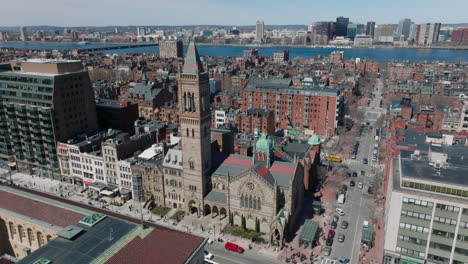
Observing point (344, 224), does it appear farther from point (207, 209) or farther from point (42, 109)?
point (42, 109)

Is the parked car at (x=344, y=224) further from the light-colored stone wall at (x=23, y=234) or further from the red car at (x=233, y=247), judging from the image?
the light-colored stone wall at (x=23, y=234)

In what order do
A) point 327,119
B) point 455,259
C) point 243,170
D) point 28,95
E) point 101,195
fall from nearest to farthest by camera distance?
point 455,259 → point 243,170 → point 101,195 → point 28,95 → point 327,119

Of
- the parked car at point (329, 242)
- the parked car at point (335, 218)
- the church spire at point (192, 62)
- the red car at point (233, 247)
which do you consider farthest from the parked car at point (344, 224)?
the church spire at point (192, 62)

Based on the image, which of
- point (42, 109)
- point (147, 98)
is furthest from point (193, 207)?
point (147, 98)

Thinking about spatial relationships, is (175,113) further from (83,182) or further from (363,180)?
(363,180)

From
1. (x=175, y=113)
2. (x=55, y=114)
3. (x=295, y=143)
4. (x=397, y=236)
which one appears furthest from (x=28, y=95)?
(x=397, y=236)

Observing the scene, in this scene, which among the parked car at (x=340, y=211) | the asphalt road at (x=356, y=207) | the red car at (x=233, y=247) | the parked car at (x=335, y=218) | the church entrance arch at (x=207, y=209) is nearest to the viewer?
the red car at (x=233, y=247)
